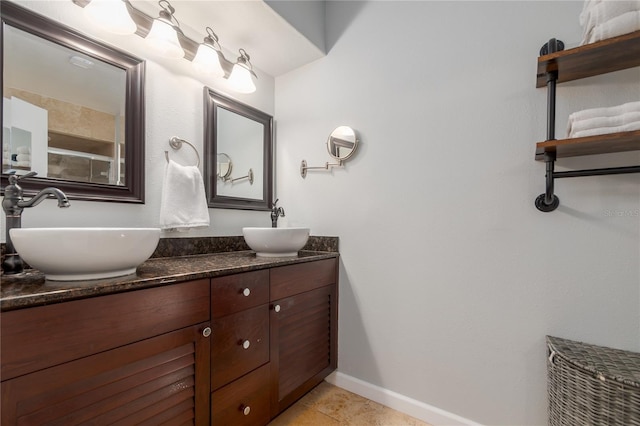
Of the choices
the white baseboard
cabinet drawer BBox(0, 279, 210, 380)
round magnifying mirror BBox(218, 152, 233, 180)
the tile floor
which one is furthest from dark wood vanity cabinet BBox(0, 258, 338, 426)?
round magnifying mirror BBox(218, 152, 233, 180)

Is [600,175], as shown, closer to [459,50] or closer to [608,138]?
[608,138]

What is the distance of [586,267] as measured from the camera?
45.4 inches

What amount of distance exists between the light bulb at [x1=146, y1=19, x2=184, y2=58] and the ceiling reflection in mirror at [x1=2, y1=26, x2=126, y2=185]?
0.20 meters

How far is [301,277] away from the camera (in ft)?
4.94

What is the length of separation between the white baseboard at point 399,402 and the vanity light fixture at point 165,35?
6.58 ft

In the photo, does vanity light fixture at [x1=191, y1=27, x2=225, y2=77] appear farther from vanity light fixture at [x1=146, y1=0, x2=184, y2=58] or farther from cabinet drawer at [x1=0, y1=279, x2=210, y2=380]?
cabinet drawer at [x1=0, y1=279, x2=210, y2=380]

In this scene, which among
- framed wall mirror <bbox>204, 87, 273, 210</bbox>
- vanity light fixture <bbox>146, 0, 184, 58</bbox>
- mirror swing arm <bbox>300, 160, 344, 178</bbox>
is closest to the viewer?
vanity light fixture <bbox>146, 0, 184, 58</bbox>

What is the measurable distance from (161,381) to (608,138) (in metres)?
1.64

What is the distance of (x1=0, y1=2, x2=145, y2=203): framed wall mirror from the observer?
3.47 ft

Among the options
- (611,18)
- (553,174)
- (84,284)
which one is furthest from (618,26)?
(84,284)

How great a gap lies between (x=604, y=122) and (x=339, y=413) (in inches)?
66.9

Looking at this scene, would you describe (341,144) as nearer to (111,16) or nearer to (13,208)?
(111,16)

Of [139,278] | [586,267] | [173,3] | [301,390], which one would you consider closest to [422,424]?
[301,390]

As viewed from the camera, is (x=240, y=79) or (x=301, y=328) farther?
(x=240, y=79)
